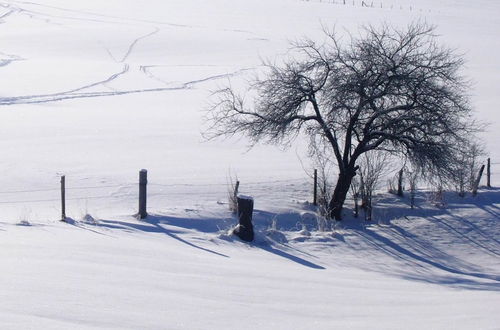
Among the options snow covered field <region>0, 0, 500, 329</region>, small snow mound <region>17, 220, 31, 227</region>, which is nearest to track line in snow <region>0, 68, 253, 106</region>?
snow covered field <region>0, 0, 500, 329</region>

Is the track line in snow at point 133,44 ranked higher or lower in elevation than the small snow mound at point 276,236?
higher

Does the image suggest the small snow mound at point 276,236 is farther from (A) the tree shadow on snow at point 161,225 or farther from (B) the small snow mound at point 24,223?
(B) the small snow mound at point 24,223

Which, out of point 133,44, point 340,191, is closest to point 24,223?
point 340,191

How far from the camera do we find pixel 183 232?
14.5 m

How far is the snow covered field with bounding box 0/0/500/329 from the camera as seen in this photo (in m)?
7.57

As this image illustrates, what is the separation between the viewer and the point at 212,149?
26047 mm

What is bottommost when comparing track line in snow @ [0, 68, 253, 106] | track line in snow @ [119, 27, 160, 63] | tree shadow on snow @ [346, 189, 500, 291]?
tree shadow on snow @ [346, 189, 500, 291]

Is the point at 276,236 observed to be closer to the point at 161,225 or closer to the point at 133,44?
the point at 161,225

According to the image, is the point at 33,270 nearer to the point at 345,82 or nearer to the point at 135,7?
the point at 345,82

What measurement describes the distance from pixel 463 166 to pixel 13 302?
41.4 ft

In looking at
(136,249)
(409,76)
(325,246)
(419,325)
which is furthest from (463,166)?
(419,325)

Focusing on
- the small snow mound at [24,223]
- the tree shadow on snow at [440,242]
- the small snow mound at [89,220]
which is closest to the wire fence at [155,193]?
the tree shadow on snow at [440,242]

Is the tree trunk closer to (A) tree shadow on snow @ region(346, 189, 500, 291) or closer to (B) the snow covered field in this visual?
(B) the snow covered field

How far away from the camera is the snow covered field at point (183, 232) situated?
757cm
